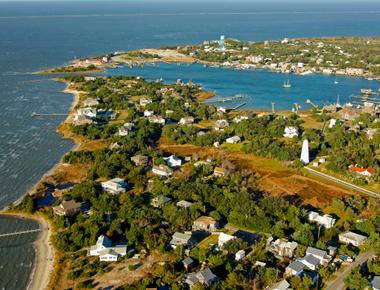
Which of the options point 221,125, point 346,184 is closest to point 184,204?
point 346,184

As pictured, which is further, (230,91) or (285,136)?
(230,91)

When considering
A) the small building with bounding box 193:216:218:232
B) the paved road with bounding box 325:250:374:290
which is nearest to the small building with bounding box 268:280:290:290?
the paved road with bounding box 325:250:374:290

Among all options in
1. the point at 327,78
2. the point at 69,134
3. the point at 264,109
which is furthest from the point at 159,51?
the point at 69,134

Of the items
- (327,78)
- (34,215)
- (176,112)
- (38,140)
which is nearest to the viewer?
(34,215)

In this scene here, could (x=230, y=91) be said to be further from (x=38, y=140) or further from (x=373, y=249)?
(x=373, y=249)

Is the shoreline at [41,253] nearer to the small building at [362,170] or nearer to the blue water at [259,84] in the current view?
the small building at [362,170]

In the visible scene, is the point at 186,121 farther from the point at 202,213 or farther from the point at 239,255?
the point at 239,255

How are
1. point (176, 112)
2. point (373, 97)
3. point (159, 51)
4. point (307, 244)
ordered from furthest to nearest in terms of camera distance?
point (159, 51) → point (373, 97) → point (176, 112) → point (307, 244)

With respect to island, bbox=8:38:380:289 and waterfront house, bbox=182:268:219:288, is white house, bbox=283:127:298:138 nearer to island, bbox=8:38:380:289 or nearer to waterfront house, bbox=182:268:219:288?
island, bbox=8:38:380:289
